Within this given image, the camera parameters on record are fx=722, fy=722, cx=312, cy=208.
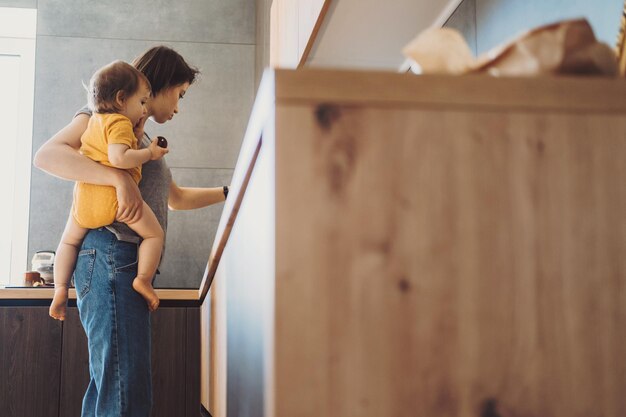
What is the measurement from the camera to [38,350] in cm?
296

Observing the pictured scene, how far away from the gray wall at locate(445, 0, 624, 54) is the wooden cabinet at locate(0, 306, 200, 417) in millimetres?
1907

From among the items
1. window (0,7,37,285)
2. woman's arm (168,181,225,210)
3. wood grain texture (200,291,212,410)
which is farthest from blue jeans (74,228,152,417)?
window (0,7,37,285)

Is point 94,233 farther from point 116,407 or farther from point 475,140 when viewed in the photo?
point 475,140

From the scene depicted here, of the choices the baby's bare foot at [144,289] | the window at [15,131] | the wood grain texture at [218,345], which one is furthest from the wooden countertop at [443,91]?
the window at [15,131]

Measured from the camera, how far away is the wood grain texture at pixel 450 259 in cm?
58

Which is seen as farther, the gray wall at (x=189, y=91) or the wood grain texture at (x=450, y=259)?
the gray wall at (x=189, y=91)

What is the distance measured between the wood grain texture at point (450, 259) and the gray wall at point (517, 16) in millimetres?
444

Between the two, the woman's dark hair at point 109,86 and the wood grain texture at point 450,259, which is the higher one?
the woman's dark hair at point 109,86

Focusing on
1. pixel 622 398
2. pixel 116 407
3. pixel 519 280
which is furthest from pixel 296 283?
pixel 116 407

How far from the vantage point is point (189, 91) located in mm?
4004

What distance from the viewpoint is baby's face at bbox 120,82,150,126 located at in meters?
1.67

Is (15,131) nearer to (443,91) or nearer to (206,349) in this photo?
(206,349)

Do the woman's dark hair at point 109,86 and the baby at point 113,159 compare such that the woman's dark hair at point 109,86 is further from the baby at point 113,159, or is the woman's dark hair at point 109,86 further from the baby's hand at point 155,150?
the baby's hand at point 155,150

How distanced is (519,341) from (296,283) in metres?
0.19
